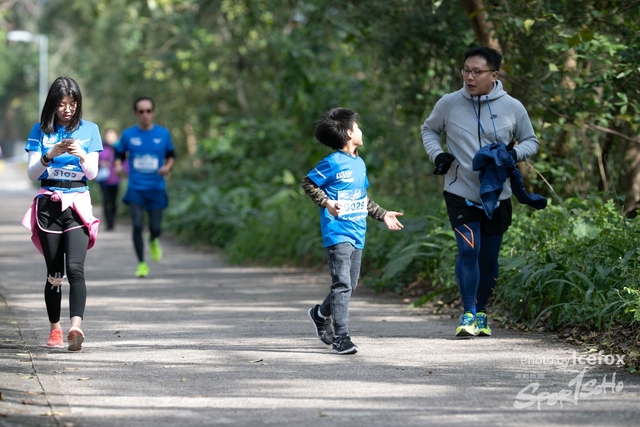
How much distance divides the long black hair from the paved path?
149cm

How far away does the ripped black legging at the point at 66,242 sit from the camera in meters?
6.95

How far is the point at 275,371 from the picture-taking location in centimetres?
617

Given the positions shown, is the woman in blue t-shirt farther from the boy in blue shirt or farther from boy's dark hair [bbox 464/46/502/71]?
boy's dark hair [bbox 464/46/502/71]

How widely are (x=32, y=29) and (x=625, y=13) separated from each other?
69.1 meters

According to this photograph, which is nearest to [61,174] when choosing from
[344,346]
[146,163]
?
[344,346]

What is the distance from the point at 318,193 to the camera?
675 centimetres

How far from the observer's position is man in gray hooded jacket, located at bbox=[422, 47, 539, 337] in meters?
7.32

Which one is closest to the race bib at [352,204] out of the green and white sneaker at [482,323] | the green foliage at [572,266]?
the green and white sneaker at [482,323]

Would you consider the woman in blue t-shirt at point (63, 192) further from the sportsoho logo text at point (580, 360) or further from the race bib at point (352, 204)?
the sportsoho logo text at point (580, 360)

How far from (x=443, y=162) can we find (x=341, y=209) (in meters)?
0.88

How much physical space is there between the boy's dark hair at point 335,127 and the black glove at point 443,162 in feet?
2.27

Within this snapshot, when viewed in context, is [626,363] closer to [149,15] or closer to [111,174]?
[111,174]

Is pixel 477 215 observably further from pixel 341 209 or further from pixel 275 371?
pixel 275 371

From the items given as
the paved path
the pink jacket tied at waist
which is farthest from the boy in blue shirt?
the pink jacket tied at waist
